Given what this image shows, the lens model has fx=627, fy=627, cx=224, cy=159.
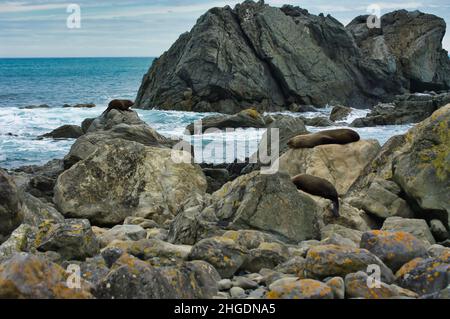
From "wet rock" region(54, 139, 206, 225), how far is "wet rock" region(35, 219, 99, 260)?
3875mm

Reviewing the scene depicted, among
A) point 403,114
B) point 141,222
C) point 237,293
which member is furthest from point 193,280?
point 403,114

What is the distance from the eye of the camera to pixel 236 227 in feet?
28.2

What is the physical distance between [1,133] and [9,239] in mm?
26323

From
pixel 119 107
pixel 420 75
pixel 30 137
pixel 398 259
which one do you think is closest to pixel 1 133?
pixel 30 137

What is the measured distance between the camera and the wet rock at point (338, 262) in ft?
19.2

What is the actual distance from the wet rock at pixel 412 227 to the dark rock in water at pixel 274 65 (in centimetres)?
3257

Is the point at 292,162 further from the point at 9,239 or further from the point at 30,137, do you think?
the point at 30,137

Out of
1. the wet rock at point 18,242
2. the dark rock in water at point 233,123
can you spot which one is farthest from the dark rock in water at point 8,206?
the dark rock in water at point 233,123

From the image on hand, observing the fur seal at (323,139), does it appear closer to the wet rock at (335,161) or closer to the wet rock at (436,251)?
the wet rock at (335,161)

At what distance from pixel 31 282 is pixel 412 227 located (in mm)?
6243

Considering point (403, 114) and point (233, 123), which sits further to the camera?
point (403, 114)

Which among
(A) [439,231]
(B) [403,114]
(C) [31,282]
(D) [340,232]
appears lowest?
(B) [403,114]

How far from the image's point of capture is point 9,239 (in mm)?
7547

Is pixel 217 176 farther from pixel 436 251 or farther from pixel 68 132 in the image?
pixel 68 132
